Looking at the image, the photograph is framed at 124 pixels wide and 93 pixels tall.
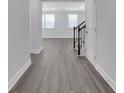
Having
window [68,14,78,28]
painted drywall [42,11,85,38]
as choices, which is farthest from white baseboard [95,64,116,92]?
window [68,14,78,28]

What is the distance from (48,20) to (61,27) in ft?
4.40

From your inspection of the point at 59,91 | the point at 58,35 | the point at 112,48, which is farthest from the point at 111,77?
the point at 58,35

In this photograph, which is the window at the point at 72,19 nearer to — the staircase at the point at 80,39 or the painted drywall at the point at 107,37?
the staircase at the point at 80,39

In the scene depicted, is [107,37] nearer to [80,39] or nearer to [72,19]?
[80,39]

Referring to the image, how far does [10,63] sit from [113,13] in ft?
7.33

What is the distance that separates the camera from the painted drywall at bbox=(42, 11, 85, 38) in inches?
771

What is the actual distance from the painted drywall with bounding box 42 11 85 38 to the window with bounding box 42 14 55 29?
0.28 m

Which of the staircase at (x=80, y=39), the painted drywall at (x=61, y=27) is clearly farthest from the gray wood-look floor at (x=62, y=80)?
the painted drywall at (x=61, y=27)

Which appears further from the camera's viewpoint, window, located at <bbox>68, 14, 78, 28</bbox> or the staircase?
window, located at <bbox>68, 14, 78, 28</bbox>

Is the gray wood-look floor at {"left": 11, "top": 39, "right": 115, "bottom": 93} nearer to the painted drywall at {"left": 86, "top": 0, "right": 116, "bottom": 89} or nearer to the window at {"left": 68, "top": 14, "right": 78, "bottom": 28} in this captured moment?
the painted drywall at {"left": 86, "top": 0, "right": 116, "bottom": 89}

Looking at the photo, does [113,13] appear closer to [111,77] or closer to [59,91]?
[111,77]

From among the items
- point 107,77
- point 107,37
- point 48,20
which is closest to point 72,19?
point 48,20

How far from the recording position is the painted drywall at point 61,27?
1958cm
